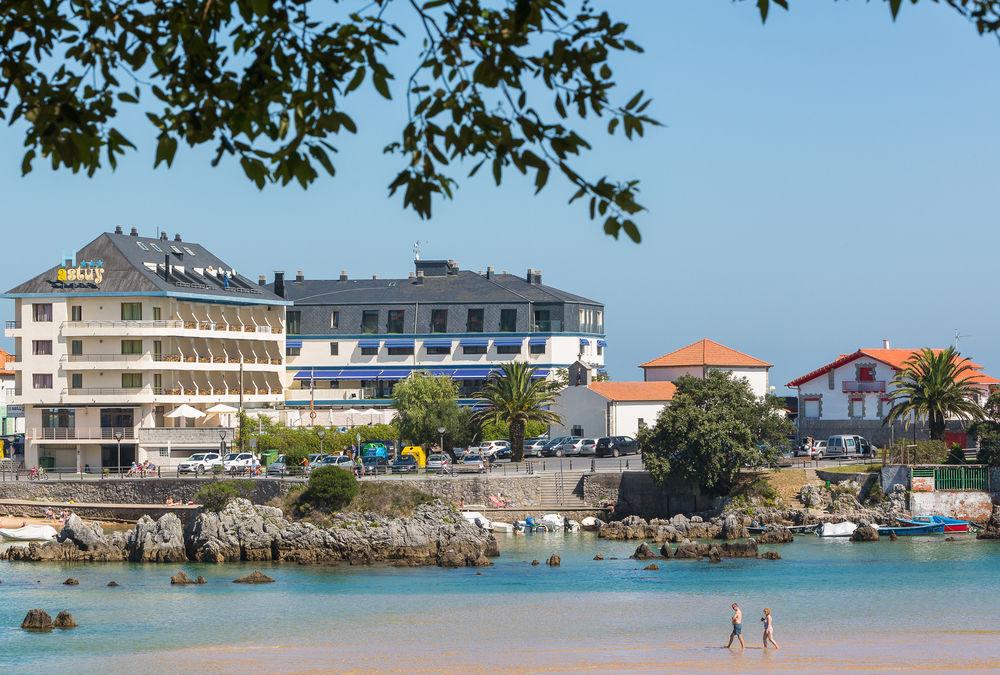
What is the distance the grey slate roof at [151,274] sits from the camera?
276ft

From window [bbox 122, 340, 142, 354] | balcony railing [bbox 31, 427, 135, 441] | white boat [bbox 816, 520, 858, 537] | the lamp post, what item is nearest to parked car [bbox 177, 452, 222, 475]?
the lamp post

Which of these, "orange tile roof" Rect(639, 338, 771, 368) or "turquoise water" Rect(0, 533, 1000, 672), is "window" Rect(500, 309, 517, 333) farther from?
"turquoise water" Rect(0, 533, 1000, 672)

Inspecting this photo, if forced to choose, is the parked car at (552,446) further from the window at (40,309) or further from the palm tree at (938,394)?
the window at (40,309)

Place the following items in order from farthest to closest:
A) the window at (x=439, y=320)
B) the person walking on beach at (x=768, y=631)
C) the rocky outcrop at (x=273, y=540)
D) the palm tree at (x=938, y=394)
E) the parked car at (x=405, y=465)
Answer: the window at (x=439, y=320) → the parked car at (x=405, y=465) → the palm tree at (x=938, y=394) → the rocky outcrop at (x=273, y=540) → the person walking on beach at (x=768, y=631)

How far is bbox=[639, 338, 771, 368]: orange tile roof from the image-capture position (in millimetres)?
94188

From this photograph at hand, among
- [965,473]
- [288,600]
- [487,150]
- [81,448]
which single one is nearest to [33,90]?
[487,150]

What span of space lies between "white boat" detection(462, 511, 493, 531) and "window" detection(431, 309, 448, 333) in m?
35.1

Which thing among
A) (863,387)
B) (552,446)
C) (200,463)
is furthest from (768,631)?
(863,387)

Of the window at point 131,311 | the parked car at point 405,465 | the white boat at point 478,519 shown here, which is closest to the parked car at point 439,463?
the parked car at point 405,465

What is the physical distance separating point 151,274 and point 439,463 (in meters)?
22.9

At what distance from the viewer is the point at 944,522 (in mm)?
67375

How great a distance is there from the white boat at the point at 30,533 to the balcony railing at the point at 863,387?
1758 inches

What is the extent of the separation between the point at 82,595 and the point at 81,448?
3183 centimetres

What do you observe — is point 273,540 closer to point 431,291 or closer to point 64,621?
point 64,621
